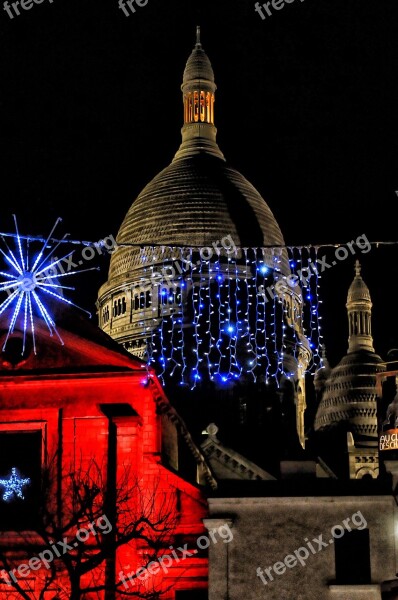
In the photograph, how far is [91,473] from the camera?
38.0m

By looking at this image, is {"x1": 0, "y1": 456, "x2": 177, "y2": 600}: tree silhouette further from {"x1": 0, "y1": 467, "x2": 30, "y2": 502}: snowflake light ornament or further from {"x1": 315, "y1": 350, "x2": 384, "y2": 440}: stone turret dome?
{"x1": 315, "y1": 350, "x2": 384, "y2": 440}: stone turret dome

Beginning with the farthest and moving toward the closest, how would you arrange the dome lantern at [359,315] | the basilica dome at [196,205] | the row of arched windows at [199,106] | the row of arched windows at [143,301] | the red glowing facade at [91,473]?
the row of arched windows at [199,106], the basilica dome at [196,205], the dome lantern at [359,315], the row of arched windows at [143,301], the red glowing facade at [91,473]

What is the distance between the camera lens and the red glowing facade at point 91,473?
119 ft

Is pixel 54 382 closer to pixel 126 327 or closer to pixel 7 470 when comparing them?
pixel 7 470

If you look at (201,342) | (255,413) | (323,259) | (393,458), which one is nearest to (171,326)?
(201,342)

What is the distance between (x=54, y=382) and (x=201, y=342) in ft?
144

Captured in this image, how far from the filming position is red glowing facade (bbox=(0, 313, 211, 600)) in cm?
3641

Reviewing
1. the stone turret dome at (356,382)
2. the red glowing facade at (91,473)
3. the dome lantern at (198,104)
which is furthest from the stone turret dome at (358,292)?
the red glowing facade at (91,473)

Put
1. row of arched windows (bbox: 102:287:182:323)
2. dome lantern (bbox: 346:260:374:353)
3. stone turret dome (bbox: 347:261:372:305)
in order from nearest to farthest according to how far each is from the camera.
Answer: row of arched windows (bbox: 102:287:182:323), dome lantern (bbox: 346:260:374:353), stone turret dome (bbox: 347:261:372:305)

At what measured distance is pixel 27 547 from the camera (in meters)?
37.0

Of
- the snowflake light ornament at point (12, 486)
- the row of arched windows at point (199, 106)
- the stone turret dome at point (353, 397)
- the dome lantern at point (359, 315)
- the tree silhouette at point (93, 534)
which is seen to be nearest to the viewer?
the tree silhouette at point (93, 534)

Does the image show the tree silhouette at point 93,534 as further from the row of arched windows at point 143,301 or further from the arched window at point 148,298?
the arched window at point 148,298

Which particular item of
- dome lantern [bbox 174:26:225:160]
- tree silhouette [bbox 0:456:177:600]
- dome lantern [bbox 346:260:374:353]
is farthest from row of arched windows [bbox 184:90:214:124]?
tree silhouette [bbox 0:456:177:600]

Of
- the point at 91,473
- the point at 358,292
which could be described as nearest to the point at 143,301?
the point at 358,292
